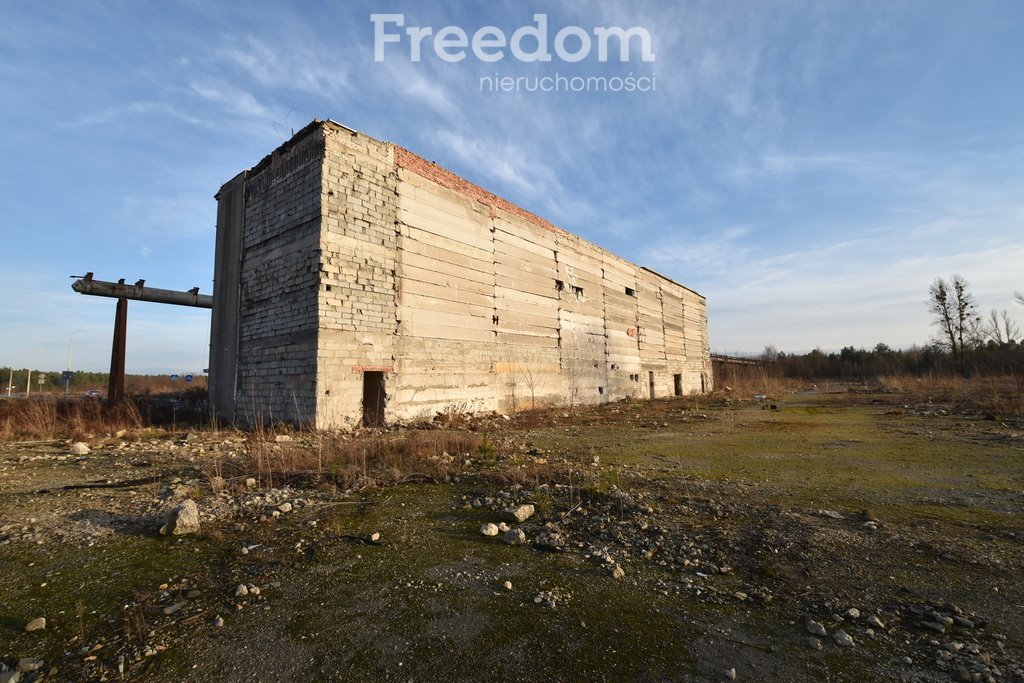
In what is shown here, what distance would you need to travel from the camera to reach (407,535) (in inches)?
132

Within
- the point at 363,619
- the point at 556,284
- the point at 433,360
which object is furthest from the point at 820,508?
the point at 556,284

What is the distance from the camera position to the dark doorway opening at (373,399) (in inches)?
371

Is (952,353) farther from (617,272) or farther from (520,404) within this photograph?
(520,404)

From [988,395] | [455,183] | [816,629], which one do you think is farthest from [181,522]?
[988,395]

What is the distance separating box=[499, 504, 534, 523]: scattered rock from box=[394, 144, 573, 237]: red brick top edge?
9078mm

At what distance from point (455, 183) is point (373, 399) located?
20.2ft

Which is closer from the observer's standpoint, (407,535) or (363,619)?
(363,619)

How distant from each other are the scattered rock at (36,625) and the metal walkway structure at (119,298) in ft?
40.4

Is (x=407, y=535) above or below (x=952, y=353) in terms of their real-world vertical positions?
below

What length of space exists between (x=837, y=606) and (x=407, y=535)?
2.72 m

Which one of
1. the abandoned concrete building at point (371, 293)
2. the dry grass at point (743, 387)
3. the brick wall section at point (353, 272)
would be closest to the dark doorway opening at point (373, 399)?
the abandoned concrete building at point (371, 293)

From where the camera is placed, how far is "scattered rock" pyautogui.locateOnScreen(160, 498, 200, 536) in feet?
10.9

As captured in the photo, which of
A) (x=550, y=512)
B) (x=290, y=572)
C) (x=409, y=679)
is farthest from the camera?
(x=550, y=512)

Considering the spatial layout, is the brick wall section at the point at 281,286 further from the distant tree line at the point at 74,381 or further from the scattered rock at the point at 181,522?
the distant tree line at the point at 74,381
